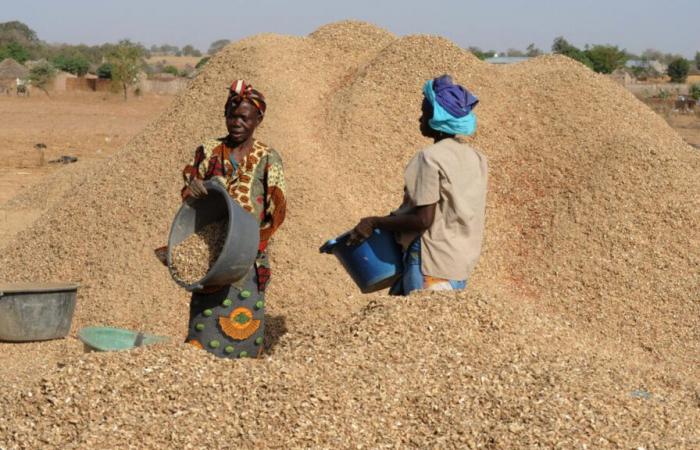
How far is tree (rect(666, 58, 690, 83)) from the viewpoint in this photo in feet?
172

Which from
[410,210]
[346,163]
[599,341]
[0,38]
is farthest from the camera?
[0,38]

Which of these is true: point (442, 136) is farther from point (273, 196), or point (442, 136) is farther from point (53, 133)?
point (53, 133)

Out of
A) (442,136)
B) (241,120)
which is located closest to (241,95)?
(241,120)

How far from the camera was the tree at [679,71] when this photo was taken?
5228cm

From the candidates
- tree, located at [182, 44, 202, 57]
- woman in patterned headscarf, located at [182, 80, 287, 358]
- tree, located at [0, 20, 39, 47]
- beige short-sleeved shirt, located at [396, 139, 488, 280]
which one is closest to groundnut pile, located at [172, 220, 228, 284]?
woman in patterned headscarf, located at [182, 80, 287, 358]

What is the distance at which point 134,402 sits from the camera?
3.03m

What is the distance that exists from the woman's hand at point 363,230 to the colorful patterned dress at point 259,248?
0.35 m

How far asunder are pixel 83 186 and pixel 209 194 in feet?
12.5

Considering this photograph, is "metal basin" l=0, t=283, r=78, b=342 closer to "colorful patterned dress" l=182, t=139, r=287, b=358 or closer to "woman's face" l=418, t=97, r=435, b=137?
"colorful patterned dress" l=182, t=139, r=287, b=358

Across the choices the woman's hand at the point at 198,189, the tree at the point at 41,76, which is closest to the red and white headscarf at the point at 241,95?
the woman's hand at the point at 198,189

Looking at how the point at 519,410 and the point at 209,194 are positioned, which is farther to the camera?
the point at 209,194

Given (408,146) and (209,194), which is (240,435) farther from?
(408,146)

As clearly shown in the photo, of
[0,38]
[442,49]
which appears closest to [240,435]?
[442,49]

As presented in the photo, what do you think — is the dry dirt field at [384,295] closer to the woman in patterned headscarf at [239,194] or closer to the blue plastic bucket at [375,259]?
the blue plastic bucket at [375,259]
